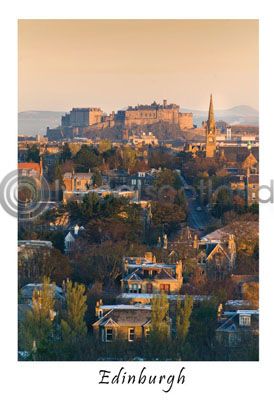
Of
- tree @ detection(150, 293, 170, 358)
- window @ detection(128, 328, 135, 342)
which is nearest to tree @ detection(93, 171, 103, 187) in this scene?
tree @ detection(150, 293, 170, 358)

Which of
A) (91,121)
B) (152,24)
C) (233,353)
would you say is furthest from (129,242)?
(91,121)

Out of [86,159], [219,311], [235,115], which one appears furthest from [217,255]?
[86,159]

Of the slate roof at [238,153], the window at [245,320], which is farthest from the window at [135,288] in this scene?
the slate roof at [238,153]

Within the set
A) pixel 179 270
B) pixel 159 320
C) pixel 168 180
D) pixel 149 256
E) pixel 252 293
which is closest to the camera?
pixel 159 320

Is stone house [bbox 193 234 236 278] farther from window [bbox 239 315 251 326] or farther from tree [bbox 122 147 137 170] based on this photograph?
tree [bbox 122 147 137 170]

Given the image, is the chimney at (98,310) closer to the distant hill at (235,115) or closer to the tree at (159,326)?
the tree at (159,326)

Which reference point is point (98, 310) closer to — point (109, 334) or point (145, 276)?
point (109, 334)
